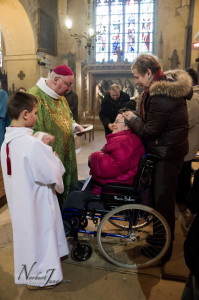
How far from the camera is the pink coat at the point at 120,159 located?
7.06 ft

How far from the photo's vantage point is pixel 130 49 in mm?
13242

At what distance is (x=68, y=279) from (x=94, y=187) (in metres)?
0.79

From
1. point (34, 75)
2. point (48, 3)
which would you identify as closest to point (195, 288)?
point (34, 75)

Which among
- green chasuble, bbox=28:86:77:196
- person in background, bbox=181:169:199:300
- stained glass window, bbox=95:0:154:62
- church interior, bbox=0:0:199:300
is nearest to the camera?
person in background, bbox=181:169:199:300

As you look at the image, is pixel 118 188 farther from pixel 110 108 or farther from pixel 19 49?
pixel 19 49

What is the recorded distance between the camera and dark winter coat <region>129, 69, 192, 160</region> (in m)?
2.00

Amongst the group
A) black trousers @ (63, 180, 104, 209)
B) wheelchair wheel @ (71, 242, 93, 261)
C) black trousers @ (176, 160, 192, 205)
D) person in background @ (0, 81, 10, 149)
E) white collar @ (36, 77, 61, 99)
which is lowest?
wheelchair wheel @ (71, 242, 93, 261)

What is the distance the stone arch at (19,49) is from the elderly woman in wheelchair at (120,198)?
26.2 ft

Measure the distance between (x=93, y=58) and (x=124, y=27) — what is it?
2225 millimetres

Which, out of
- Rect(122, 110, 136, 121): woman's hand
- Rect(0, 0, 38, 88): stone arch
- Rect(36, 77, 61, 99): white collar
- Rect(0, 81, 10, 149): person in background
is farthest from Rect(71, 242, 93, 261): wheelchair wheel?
Rect(0, 0, 38, 88): stone arch

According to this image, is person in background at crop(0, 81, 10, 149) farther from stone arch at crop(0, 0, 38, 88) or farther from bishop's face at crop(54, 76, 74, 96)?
stone arch at crop(0, 0, 38, 88)

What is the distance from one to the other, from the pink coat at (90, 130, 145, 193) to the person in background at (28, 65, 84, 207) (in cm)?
54

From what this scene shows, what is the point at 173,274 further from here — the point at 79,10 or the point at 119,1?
the point at 119,1

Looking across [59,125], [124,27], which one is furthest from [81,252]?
[124,27]
